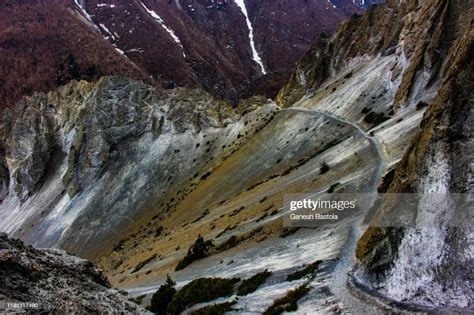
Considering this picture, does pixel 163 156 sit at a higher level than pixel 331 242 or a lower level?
higher

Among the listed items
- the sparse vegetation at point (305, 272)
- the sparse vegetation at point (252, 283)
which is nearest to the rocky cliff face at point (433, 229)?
the sparse vegetation at point (305, 272)

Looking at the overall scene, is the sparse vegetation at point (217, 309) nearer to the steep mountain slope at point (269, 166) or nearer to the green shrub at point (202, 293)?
the steep mountain slope at point (269, 166)

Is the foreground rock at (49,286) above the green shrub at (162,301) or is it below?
above

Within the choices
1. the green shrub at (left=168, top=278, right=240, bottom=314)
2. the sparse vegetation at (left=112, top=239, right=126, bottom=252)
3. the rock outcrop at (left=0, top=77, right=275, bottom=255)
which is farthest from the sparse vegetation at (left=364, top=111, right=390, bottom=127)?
the sparse vegetation at (left=112, top=239, right=126, bottom=252)

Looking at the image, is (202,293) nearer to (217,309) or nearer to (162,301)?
(162,301)

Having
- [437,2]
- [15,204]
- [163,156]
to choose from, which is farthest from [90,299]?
[15,204]

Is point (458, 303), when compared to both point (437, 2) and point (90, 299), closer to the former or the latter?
point (90, 299)

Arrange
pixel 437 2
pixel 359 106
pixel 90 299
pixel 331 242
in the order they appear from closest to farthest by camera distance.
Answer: pixel 90 299 → pixel 331 242 → pixel 437 2 → pixel 359 106
